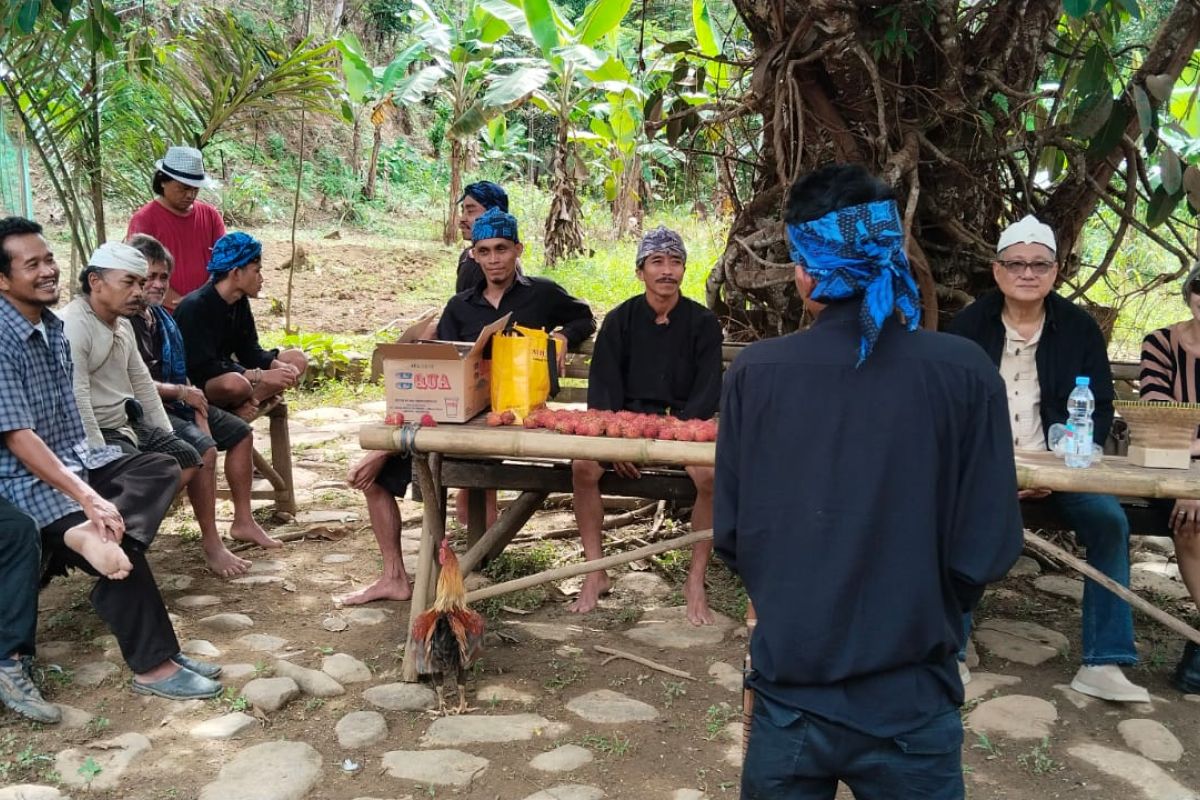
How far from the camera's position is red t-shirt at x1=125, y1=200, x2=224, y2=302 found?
570cm

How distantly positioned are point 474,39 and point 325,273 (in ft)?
12.4

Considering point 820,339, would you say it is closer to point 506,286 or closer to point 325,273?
point 506,286

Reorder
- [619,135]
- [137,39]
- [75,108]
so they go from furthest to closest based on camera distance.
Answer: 1. [619,135]
2. [137,39]
3. [75,108]

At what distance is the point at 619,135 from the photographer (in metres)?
12.6

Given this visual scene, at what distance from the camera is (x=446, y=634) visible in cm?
362

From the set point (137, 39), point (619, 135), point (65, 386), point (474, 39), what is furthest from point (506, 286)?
point (474, 39)

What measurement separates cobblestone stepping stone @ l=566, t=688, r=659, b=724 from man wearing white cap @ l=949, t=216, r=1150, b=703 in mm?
1567

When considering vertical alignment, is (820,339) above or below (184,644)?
above

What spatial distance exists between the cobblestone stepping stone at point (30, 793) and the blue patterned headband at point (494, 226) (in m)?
2.71

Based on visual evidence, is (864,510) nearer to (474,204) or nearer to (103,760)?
(103,760)

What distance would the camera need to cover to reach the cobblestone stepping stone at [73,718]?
131 inches

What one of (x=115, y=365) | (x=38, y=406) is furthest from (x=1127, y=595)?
(x=115, y=365)

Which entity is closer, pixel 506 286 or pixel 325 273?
pixel 506 286

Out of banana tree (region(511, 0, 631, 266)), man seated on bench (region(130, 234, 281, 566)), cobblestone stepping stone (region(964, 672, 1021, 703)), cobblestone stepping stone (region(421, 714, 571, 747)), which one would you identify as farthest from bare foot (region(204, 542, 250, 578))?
banana tree (region(511, 0, 631, 266))
